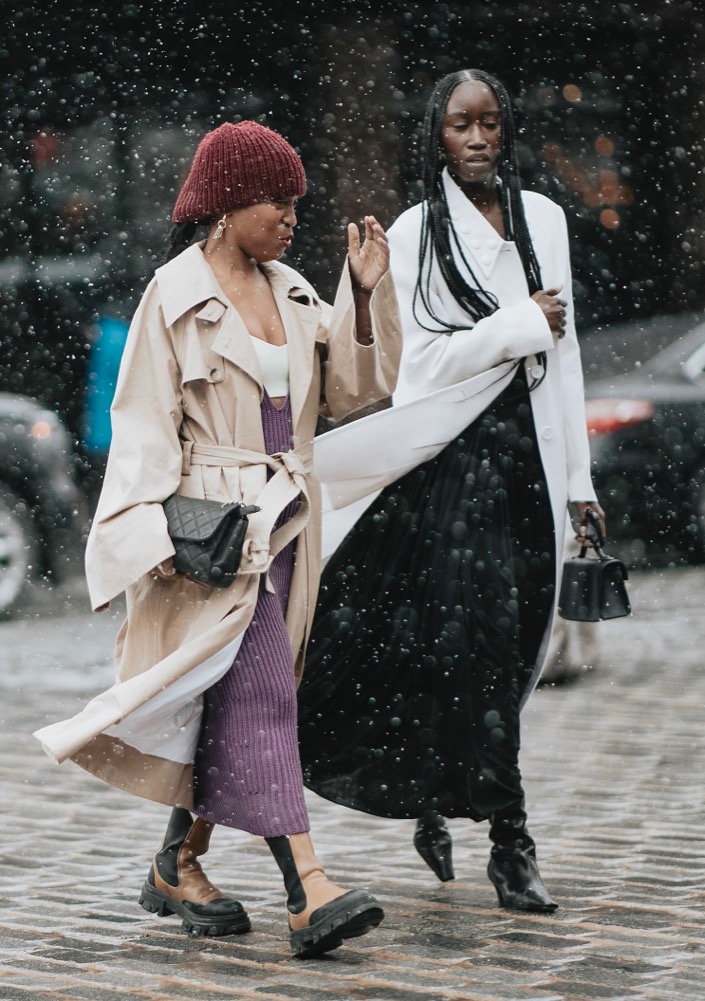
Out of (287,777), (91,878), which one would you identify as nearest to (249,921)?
(287,777)

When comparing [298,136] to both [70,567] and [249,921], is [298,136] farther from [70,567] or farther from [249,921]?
[249,921]

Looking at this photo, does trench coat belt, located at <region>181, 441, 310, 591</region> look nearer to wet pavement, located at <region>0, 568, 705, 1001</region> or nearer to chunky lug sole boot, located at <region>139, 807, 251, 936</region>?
chunky lug sole boot, located at <region>139, 807, 251, 936</region>

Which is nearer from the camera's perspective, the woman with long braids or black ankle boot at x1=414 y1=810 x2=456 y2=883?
the woman with long braids

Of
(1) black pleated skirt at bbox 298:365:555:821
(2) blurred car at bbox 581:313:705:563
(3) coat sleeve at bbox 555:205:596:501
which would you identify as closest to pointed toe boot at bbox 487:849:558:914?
(1) black pleated skirt at bbox 298:365:555:821

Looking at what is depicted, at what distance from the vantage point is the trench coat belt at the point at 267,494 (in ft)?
14.2

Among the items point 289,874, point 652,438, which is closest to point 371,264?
point 289,874

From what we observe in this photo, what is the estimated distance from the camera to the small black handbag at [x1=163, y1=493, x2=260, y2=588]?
13.8 feet

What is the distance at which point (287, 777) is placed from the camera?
4312mm

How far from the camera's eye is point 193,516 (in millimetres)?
4266

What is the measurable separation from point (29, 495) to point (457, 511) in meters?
7.19

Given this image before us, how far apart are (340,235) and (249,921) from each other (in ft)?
34.1

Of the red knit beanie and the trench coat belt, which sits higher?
the red knit beanie

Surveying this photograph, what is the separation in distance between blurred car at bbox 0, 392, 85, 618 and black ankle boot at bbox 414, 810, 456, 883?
6806 mm

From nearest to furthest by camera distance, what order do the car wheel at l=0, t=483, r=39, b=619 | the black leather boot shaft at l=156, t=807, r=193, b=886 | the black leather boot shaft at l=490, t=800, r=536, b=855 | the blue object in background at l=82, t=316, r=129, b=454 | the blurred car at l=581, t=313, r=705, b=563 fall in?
the black leather boot shaft at l=156, t=807, r=193, b=886 → the black leather boot shaft at l=490, t=800, r=536, b=855 → the car wheel at l=0, t=483, r=39, b=619 → the blurred car at l=581, t=313, r=705, b=563 → the blue object in background at l=82, t=316, r=129, b=454
